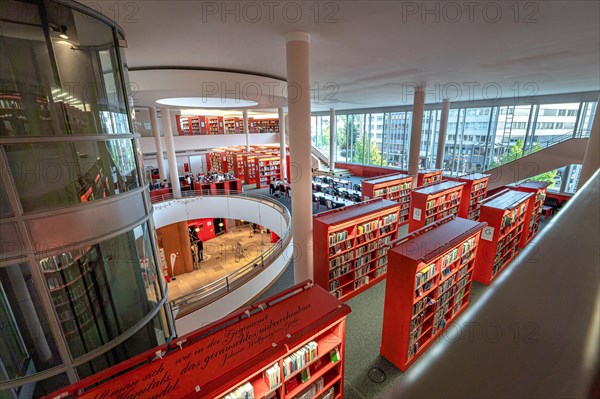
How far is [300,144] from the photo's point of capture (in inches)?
192

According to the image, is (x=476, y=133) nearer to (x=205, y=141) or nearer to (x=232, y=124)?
(x=205, y=141)

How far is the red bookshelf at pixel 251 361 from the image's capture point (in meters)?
2.84

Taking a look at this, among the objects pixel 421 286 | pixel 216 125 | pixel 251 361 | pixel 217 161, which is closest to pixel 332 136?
pixel 216 125

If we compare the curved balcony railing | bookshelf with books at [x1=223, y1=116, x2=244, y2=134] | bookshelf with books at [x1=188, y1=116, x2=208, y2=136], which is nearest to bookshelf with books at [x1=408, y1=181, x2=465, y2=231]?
the curved balcony railing

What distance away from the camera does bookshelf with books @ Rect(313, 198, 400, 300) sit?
19.3 ft

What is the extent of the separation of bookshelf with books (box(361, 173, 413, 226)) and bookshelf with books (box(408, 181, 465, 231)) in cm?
102

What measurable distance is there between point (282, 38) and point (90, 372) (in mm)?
5452

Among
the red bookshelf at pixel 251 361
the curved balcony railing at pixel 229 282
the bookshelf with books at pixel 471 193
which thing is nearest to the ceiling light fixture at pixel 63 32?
the red bookshelf at pixel 251 361

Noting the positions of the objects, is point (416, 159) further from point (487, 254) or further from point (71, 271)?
point (71, 271)

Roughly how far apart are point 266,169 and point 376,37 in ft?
43.8

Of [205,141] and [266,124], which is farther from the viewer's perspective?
[266,124]

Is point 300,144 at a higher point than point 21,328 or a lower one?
higher

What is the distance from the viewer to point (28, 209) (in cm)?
292

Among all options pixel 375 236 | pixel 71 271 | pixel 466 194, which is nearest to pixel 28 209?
pixel 71 271
